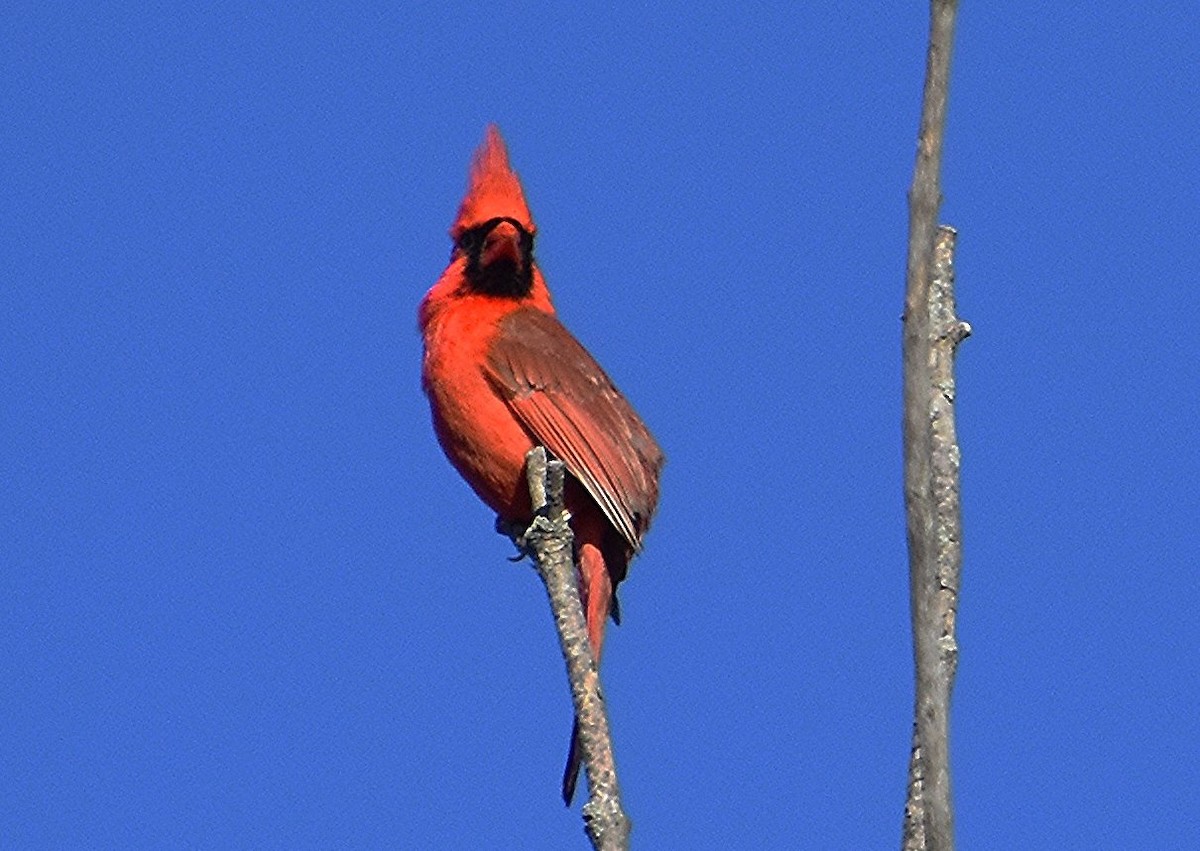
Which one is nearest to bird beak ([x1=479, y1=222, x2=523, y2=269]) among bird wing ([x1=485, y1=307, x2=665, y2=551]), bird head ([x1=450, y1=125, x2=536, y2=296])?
bird head ([x1=450, y1=125, x2=536, y2=296])

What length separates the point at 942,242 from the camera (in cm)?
253

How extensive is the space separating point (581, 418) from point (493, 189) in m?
0.70

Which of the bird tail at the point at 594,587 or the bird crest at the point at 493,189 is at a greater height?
the bird crest at the point at 493,189

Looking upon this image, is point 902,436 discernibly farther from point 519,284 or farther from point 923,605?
point 519,284

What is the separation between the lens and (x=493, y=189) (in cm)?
467

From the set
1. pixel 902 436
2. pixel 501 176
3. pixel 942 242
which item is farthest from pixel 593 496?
pixel 902 436

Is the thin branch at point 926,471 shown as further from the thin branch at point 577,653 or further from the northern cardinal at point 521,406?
the northern cardinal at point 521,406

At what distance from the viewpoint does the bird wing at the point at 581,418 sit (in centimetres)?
410

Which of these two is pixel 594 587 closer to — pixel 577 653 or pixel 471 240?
pixel 471 240

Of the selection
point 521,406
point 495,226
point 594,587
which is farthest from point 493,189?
point 594,587

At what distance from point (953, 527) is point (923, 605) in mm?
446

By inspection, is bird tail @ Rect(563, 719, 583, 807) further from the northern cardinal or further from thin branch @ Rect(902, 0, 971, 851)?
thin branch @ Rect(902, 0, 971, 851)

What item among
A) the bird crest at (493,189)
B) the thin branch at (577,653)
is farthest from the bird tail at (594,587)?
the bird crest at (493,189)

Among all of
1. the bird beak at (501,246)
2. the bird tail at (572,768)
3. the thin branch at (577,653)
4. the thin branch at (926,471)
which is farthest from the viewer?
the bird beak at (501,246)
